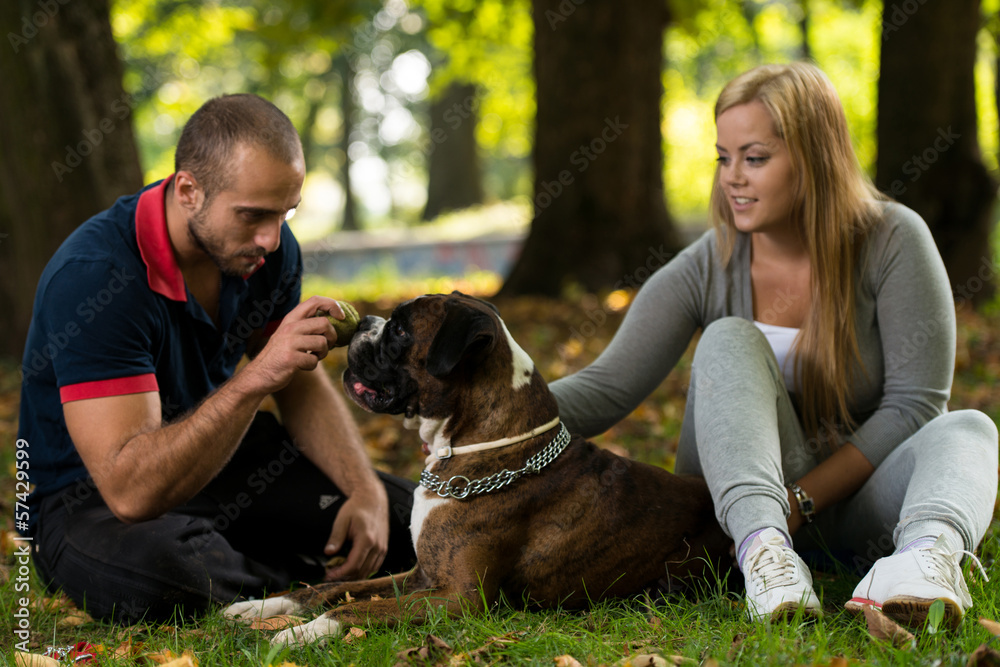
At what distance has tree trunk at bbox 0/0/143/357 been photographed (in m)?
6.38

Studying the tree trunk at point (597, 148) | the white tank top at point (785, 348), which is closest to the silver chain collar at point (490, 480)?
the white tank top at point (785, 348)

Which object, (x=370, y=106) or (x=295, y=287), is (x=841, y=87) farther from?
(x=295, y=287)

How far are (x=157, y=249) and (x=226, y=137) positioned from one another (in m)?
0.54

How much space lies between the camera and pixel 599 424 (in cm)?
371

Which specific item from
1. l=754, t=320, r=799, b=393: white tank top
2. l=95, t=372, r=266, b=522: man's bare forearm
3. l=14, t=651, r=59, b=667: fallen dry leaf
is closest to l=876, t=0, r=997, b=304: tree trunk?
l=754, t=320, r=799, b=393: white tank top

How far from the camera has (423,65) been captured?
27969mm

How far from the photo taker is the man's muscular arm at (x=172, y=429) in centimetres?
303

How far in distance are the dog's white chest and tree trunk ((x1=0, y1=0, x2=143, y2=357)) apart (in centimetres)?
452

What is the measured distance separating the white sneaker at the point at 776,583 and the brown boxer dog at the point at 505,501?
43cm

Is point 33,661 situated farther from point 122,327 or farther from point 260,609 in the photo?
point 122,327

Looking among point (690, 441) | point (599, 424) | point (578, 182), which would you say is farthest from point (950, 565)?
point (578, 182)

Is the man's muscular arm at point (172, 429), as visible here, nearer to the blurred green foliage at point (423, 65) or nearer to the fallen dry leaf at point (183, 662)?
the fallen dry leaf at point (183, 662)

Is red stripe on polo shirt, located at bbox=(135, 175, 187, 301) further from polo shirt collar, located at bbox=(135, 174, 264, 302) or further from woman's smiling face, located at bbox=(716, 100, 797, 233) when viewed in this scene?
woman's smiling face, located at bbox=(716, 100, 797, 233)

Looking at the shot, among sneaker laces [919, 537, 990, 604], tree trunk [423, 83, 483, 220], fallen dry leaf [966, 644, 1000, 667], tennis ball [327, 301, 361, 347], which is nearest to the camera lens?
fallen dry leaf [966, 644, 1000, 667]
